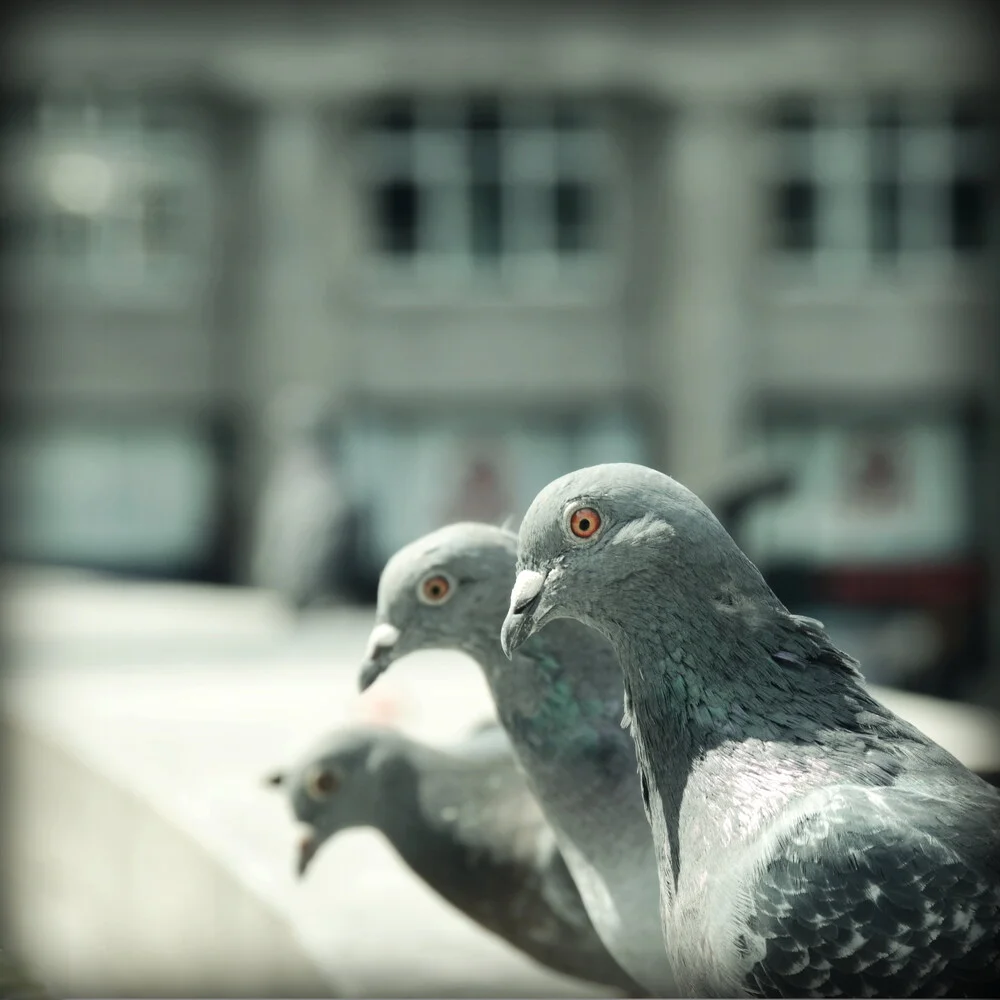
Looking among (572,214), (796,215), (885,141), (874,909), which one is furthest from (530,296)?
(874,909)

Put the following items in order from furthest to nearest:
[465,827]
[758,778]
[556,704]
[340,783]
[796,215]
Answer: [796,215], [340,783], [465,827], [556,704], [758,778]

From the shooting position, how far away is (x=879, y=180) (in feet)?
74.4

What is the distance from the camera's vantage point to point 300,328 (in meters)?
22.3

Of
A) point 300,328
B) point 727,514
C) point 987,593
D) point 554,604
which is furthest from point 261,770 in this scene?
point 300,328

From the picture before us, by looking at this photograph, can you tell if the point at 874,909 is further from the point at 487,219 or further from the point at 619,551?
the point at 487,219

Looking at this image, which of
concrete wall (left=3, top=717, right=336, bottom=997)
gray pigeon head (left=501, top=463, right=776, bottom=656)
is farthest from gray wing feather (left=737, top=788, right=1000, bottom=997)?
concrete wall (left=3, top=717, right=336, bottom=997)

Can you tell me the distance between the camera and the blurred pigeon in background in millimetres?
11219

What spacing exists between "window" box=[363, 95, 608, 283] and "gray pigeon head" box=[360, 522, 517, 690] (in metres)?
20.7

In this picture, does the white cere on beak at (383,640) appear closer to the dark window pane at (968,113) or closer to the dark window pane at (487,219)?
the dark window pane at (487,219)

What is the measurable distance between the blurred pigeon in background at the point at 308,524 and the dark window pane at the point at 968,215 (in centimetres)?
1326

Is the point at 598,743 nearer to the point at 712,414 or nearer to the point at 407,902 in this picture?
the point at 407,902

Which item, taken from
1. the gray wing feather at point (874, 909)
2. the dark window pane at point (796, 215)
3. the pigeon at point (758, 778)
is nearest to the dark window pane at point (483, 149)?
the dark window pane at point (796, 215)

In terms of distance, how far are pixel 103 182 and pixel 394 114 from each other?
4572 mm

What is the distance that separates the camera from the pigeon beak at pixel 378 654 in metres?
2.42
